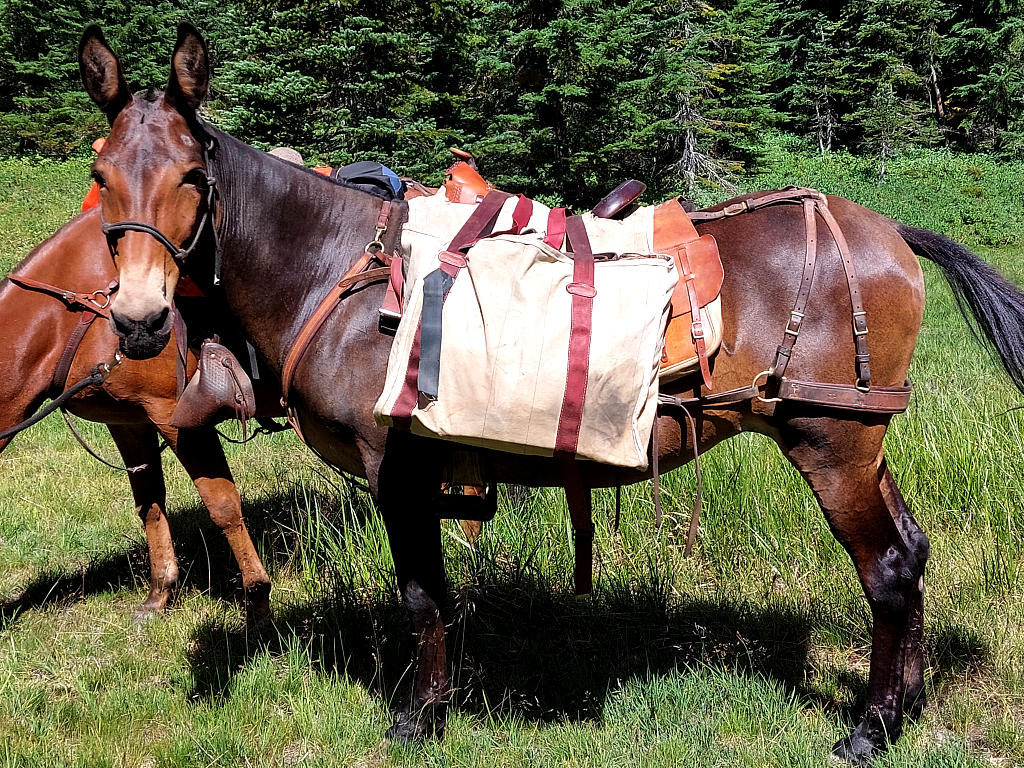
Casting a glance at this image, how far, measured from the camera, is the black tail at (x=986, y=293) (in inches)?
111

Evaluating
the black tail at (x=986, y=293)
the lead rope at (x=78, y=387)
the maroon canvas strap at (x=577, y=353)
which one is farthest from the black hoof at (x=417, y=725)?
the black tail at (x=986, y=293)

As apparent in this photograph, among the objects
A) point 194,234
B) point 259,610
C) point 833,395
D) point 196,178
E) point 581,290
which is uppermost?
point 196,178

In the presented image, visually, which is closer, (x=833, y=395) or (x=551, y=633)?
(x=833, y=395)

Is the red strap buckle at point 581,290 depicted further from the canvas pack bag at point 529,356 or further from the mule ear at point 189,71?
the mule ear at point 189,71

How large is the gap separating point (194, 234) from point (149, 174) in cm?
23

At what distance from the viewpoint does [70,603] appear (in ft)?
14.1

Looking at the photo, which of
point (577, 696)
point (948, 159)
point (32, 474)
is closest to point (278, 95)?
point (32, 474)

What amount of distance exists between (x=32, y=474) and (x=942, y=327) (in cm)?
1023

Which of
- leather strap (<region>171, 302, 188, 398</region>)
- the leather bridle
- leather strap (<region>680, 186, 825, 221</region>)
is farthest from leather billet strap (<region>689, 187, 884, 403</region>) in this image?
leather strap (<region>171, 302, 188, 398</region>)

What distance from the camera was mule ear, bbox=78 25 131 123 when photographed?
2.36 metres

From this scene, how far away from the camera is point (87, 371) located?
3.78 m

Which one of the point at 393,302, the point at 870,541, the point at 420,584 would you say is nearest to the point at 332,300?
the point at 393,302

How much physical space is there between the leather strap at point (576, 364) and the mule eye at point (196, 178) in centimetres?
118

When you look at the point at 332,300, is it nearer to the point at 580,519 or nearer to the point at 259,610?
the point at 580,519
